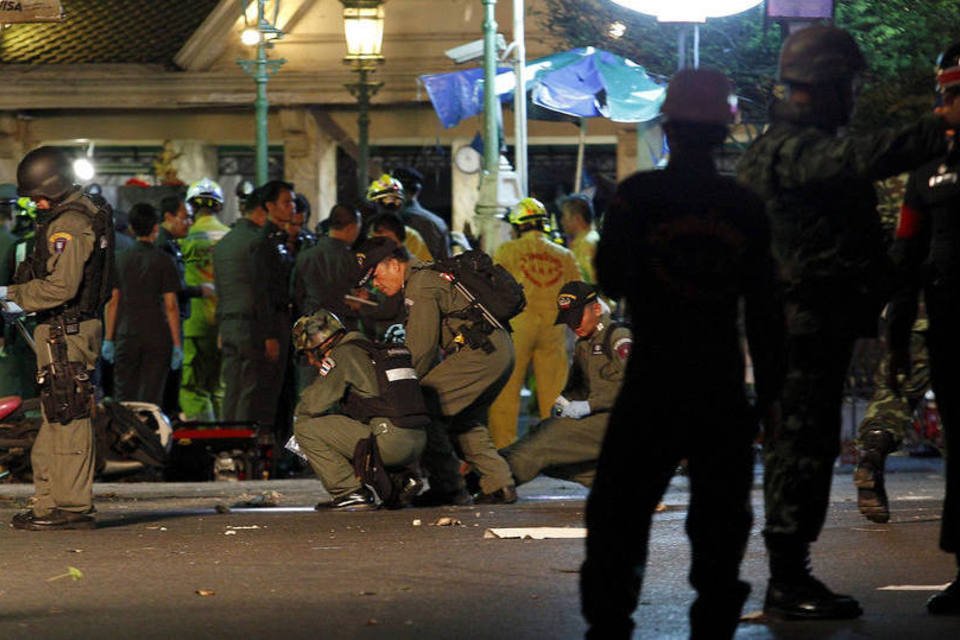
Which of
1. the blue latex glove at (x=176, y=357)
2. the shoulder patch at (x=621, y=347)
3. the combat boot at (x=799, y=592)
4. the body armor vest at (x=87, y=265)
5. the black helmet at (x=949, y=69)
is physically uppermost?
the black helmet at (x=949, y=69)

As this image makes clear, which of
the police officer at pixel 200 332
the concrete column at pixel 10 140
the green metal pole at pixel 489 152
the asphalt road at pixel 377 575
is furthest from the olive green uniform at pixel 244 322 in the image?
the concrete column at pixel 10 140

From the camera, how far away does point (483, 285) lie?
39.3 feet

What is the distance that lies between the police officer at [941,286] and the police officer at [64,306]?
4.35 meters

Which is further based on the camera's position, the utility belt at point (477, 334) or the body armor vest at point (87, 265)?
the utility belt at point (477, 334)

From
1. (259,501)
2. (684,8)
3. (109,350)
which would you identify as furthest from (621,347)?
(109,350)

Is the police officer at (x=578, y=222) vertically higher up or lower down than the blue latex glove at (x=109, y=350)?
higher up

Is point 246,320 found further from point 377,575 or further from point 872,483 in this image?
point 377,575

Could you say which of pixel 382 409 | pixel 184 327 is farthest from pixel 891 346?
pixel 184 327

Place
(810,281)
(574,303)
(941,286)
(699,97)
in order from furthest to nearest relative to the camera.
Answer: (574,303)
(941,286)
(810,281)
(699,97)

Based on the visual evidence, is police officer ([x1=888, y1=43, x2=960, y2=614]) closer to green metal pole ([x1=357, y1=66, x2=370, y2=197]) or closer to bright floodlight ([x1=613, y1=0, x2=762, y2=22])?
bright floodlight ([x1=613, y1=0, x2=762, y2=22])

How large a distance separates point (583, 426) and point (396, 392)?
1.16 metres

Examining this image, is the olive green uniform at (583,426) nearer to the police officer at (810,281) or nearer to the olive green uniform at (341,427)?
the olive green uniform at (341,427)

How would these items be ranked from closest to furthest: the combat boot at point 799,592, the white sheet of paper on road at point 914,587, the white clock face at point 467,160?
the combat boot at point 799,592 < the white sheet of paper on road at point 914,587 < the white clock face at point 467,160

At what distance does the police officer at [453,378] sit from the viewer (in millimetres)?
11984
